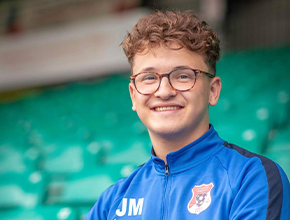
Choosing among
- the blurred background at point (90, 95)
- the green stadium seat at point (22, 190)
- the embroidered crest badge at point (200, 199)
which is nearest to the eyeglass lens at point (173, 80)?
the embroidered crest badge at point (200, 199)

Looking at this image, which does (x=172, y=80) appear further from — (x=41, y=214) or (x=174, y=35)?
(x=41, y=214)

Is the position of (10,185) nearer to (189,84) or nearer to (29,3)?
(189,84)

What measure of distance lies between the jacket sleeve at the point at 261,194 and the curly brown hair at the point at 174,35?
439 mm

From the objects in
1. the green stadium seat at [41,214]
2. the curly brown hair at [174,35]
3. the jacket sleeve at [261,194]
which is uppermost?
the curly brown hair at [174,35]

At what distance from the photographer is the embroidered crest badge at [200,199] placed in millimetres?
1119

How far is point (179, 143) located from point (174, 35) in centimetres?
37

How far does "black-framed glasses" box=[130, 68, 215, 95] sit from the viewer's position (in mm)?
1226

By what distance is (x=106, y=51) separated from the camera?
228 inches

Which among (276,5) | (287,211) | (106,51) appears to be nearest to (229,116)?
(287,211)

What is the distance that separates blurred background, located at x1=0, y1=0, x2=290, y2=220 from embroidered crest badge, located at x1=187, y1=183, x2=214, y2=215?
948 millimetres

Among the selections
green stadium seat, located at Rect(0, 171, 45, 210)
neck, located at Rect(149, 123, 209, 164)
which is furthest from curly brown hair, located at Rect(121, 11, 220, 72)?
green stadium seat, located at Rect(0, 171, 45, 210)

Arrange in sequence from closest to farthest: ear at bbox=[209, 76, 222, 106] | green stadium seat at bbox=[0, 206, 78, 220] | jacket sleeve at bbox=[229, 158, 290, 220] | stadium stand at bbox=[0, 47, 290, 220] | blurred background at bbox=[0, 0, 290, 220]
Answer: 1. jacket sleeve at bbox=[229, 158, 290, 220]
2. ear at bbox=[209, 76, 222, 106]
3. green stadium seat at bbox=[0, 206, 78, 220]
4. stadium stand at bbox=[0, 47, 290, 220]
5. blurred background at bbox=[0, 0, 290, 220]

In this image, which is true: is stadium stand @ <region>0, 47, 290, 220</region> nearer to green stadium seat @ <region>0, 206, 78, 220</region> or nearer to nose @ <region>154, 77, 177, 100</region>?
green stadium seat @ <region>0, 206, 78, 220</region>

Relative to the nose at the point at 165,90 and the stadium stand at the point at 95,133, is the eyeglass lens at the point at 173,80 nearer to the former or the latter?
the nose at the point at 165,90
